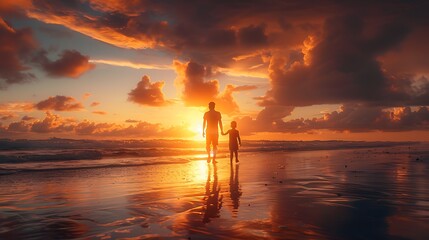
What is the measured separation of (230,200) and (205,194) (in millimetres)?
1077

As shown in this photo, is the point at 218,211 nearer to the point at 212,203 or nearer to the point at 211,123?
the point at 212,203

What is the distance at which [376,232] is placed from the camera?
192 inches

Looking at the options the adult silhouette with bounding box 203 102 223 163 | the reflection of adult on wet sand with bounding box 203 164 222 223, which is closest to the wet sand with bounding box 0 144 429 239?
the reflection of adult on wet sand with bounding box 203 164 222 223

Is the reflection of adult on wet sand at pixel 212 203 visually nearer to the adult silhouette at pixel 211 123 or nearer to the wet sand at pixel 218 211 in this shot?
the wet sand at pixel 218 211

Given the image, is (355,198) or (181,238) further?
(355,198)

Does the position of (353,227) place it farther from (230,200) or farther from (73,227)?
(73,227)

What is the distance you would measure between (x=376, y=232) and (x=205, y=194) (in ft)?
14.4

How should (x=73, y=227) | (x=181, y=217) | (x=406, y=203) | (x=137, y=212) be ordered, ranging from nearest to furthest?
(x=73, y=227) → (x=181, y=217) → (x=137, y=212) → (x=406, y=203)

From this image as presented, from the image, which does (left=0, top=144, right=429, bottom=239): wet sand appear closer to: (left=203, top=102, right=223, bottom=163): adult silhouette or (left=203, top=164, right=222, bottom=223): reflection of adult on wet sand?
(left=203, top=164, right=222, bottom=223): reflection of adult on wet sand

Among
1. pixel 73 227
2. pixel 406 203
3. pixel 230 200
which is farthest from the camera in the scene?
pixel 230 200

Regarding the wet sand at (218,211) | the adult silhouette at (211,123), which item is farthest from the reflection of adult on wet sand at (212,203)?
the adult silhouette at (211,123)

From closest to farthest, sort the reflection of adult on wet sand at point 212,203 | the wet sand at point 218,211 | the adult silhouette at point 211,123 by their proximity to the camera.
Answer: the wet sand at point 218,211 → the reflection of adult on wet sand at point 212,203 → the adult silhouette at point 211,123

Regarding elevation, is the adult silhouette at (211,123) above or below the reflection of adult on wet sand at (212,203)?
above

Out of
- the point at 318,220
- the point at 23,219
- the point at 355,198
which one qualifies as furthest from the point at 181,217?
the point at 355,198
